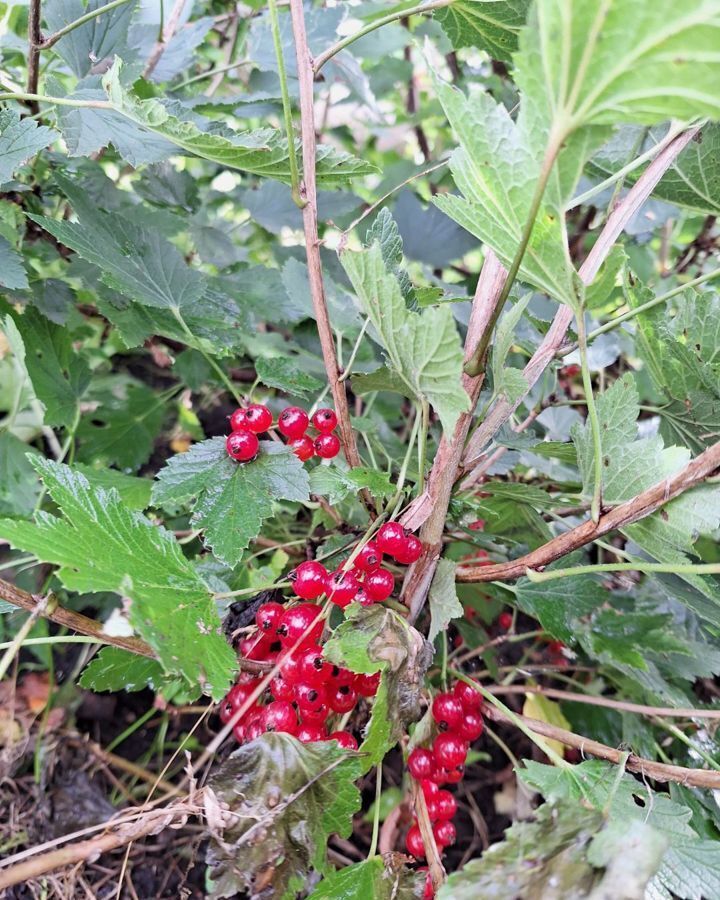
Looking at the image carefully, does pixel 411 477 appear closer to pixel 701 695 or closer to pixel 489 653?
pixel 489 653

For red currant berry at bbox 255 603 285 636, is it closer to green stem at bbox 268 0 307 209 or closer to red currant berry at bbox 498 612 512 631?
green stem at bbox 268 0 307 209

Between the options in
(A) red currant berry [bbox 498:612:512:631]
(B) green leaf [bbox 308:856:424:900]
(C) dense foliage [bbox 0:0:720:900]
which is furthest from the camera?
(A) red currant berry [bbox 498:612:512:631]

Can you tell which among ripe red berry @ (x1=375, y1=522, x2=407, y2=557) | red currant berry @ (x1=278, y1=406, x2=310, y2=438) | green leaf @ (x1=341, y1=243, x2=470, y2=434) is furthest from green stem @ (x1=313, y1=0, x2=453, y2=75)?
ripe red berry @ (x1=375, y1=522, x2=407, y2=557)

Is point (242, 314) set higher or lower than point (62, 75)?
lower

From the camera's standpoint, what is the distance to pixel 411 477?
798mm

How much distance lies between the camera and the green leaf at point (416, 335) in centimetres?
51

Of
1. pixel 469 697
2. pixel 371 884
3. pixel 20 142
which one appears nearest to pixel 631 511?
pixel 469 697

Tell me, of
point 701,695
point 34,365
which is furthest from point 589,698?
point 34,365

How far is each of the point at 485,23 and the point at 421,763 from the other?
Result: 82 centimetres

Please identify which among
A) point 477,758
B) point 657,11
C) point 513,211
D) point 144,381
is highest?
point 657,11

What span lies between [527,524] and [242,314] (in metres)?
0.55

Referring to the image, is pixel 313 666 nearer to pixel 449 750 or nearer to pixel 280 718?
pixel 280 718

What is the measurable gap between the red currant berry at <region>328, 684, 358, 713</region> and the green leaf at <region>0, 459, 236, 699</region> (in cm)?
13

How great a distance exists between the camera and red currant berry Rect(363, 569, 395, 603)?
64 cm
